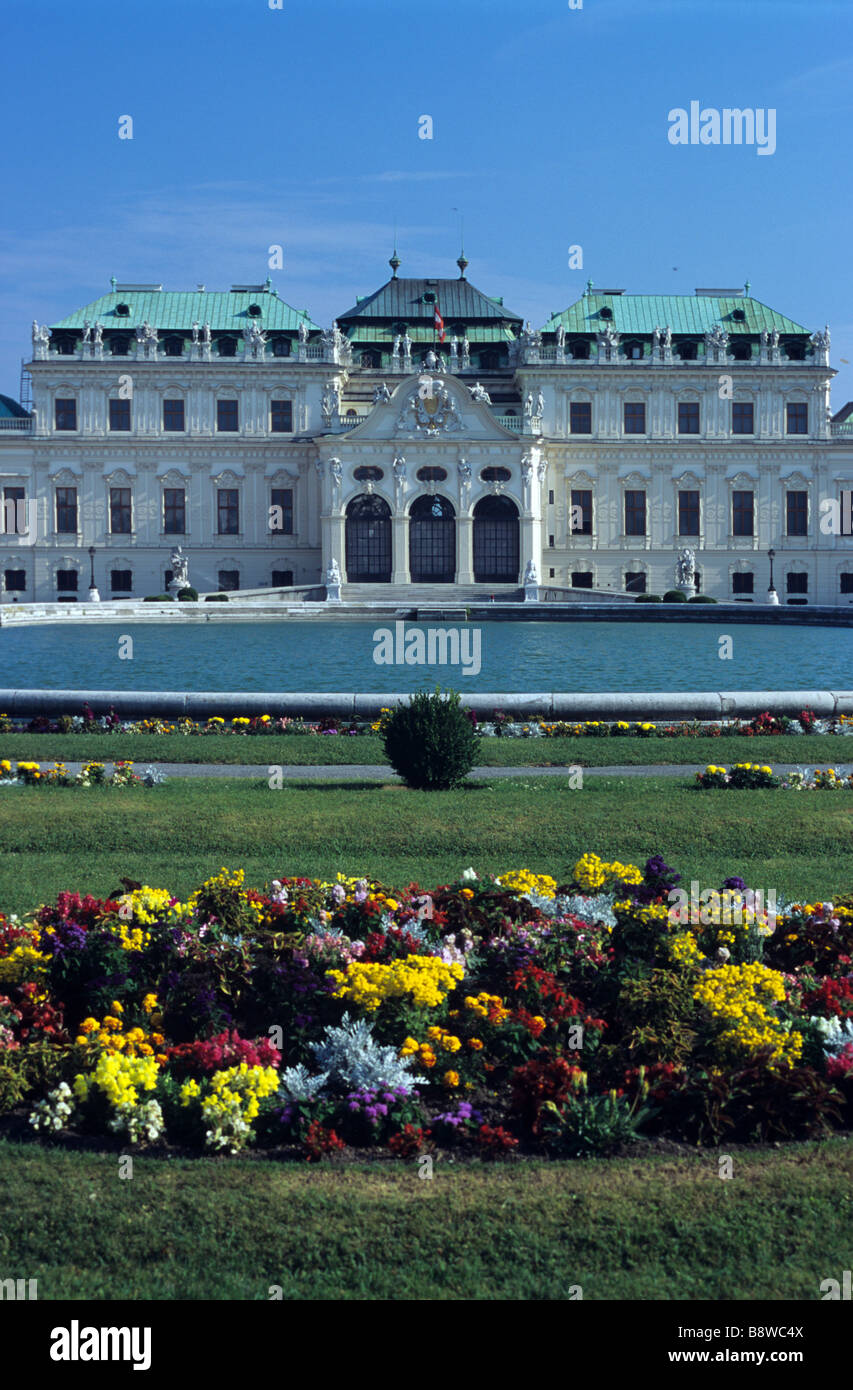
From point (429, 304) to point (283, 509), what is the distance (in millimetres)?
15679

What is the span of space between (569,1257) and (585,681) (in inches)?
941

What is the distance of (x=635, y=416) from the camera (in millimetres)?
75625

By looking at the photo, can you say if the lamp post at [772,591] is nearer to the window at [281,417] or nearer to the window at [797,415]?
the window at [797,415]

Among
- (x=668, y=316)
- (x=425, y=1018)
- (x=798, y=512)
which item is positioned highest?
(x=668, y=316)

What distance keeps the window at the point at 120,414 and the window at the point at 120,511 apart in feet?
11.1

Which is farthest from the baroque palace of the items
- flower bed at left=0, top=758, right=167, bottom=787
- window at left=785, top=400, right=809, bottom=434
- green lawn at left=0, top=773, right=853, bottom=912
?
green lawn at left=0, top=773, right=853, bottom=912

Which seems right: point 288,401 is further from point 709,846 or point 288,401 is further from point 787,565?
point 709,846

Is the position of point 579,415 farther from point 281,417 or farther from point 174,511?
point 174,511

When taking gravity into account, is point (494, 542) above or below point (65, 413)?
below

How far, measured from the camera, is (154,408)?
74.8 meters

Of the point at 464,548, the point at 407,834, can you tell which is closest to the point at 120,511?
the point at 464,548

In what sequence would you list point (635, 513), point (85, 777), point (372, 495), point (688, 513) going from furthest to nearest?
point (688, 513)
point (635, 513)
point (372, 495)
point (85, 777)

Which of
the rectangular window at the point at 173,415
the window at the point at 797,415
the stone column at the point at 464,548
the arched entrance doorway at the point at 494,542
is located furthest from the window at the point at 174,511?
the window at the point at 797,415
